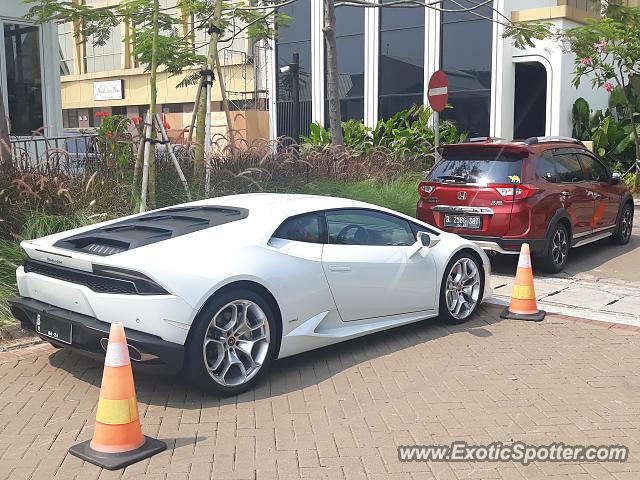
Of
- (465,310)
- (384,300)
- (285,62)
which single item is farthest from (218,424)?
(285,62)

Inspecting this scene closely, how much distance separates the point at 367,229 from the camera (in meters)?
6.38

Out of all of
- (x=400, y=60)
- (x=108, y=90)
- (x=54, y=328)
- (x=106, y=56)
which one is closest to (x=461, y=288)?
(x=54, y=328)

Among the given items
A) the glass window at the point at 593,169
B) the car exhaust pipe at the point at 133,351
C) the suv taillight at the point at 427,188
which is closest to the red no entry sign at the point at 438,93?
the glass window at the point at 593,169

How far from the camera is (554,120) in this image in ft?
67.7

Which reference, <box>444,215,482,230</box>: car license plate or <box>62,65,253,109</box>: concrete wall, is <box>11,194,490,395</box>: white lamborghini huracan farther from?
<box>62,65,253,109</box>: concrete wall

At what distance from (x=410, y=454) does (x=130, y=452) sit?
5.31 ft

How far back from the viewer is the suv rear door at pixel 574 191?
983 centimetres

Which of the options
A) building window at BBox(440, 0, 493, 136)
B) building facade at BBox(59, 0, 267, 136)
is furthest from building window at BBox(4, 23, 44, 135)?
building facade at BBox(59, 0, 267, 136)

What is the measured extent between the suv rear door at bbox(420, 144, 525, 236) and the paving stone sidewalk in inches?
113

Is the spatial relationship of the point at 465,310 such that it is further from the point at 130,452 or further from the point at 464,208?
the point at 130,452

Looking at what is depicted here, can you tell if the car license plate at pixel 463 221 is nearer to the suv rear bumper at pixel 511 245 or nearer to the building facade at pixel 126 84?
the suv rear bumper at pixel 511 245

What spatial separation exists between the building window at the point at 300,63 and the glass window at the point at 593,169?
655 inches

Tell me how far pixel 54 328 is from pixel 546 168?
22.2 feet
